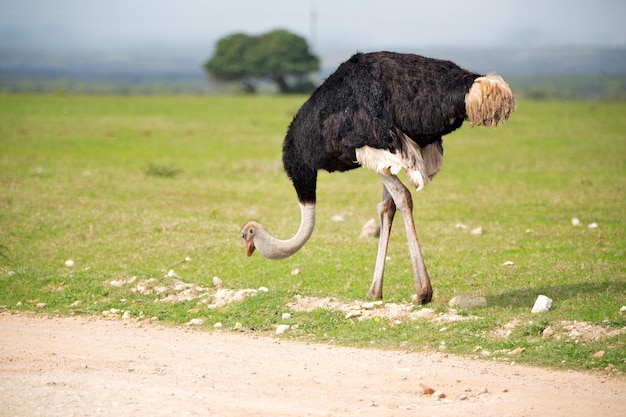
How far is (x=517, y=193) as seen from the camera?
58.9ft

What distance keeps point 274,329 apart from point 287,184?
10.7m

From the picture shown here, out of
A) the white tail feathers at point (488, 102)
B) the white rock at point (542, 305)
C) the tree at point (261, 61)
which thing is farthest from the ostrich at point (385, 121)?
the tree at point (261, 61)

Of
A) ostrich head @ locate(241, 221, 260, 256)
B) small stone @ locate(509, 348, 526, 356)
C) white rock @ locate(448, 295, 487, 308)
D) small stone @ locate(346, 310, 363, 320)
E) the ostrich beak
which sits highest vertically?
ostrich head @ locate(241, 221, 260, 256)

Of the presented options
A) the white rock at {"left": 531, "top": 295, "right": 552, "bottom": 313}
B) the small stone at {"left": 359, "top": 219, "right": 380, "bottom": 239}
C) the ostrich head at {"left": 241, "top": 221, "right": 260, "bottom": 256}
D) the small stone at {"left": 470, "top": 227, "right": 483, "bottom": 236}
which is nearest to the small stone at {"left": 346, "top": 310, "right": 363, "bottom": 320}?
the ostrich head at {"left": 241, "top": 221, "right": 260, "bottom": 256}

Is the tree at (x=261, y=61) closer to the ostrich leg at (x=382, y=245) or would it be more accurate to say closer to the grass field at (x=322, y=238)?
the grass field at (x=322, y=238)

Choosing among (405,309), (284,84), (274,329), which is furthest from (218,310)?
(284,84)

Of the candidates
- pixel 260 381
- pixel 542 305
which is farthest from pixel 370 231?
pixel 260 381

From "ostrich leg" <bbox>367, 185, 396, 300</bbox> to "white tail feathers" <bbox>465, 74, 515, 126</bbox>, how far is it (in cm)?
138

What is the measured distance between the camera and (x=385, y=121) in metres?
8.69

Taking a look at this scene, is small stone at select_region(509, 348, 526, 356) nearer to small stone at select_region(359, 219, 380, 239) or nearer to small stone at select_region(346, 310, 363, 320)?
small stone at select_region(346, 310, 363, 320)

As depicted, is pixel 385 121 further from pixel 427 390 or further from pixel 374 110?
pixel 427 390

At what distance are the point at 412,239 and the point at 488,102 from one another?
149cm

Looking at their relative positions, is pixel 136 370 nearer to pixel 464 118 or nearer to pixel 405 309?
pixel 405 309

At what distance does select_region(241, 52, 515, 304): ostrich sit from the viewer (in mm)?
8531
